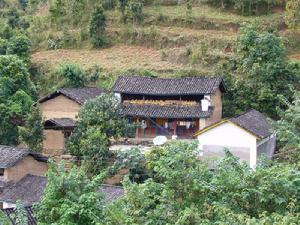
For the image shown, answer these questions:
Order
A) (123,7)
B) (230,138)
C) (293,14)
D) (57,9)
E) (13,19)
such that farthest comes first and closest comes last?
(13,19), (57,9), (123,7), (293,14), (230,138)

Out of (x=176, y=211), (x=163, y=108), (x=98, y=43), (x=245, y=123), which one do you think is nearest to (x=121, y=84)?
(x=163, y=108)

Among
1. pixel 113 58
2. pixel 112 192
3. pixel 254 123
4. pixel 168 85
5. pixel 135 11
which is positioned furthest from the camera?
pixel 135 11

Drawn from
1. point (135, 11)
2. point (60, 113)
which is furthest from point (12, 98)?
point (135, 11)

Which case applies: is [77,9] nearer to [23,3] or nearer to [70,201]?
[23,3]

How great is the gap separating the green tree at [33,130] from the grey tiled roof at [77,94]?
4.06 m

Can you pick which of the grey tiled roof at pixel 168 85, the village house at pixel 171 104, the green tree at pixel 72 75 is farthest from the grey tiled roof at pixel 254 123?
the green tree at pixel 72 75

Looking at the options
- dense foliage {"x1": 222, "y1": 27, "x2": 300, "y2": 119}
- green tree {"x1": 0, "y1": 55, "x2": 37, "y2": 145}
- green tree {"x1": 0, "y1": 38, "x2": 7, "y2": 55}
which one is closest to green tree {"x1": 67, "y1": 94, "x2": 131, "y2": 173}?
green tree {"x1": 0, "y1": 55, "x2": 37, "y2": 145}

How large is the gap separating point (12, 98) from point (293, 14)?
62.3 feet

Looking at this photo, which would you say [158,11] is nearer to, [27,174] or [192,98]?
[192,98]

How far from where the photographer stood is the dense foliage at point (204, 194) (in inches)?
447

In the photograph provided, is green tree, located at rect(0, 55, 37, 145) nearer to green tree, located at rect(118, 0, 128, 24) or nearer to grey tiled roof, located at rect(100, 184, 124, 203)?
grey tiled roof, located at rect(100, 184, 124, 203)

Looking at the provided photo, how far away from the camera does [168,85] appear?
3384cm

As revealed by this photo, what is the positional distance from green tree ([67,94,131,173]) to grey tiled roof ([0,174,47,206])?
3.15 metres

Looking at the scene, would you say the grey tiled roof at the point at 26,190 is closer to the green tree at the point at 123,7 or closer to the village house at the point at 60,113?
the village house at the point at 60,113
